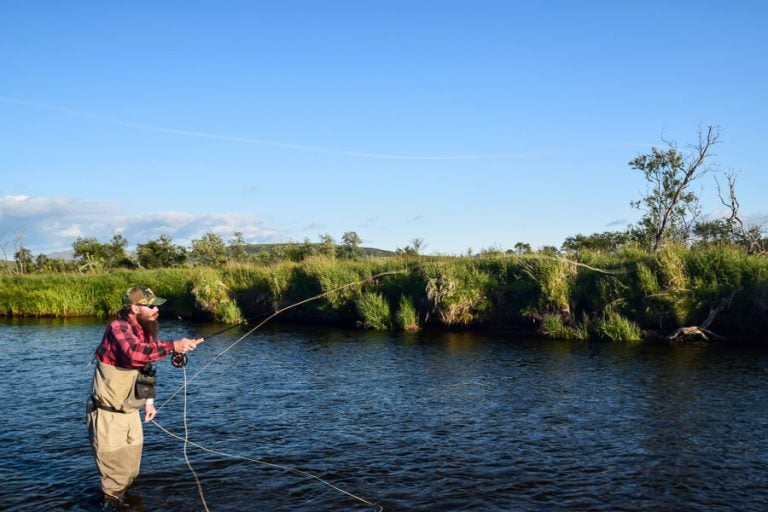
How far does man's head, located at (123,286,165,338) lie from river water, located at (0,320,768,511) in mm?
2142

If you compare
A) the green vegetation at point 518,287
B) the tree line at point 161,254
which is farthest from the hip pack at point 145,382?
the tree line at point 161,254

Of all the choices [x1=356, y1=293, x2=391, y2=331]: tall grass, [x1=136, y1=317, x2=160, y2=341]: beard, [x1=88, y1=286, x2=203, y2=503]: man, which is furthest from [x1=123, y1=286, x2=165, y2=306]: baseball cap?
[x1=356, y1=293, x2=391, y2=331]: tall grass

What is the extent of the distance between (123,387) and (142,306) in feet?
3.09

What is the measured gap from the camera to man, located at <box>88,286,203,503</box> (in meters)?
7.37

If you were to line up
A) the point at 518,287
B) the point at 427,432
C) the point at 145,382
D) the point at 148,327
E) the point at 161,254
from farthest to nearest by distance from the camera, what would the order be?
the point at 161,254, the point at 518,287, the point at 427,432, the point at 148,327, the point at 145,382

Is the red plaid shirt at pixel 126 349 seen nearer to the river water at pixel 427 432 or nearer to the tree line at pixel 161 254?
the river water at pixel 427 432

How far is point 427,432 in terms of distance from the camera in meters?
10.5

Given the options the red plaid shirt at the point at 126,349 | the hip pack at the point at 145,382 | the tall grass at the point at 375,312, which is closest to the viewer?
the red plaid shirt at the point at 126,349

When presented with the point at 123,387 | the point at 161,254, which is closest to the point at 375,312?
the point at 123,387

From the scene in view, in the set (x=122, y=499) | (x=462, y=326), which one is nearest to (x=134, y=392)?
(x=122, y=499)

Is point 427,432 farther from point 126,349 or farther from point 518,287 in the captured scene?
point 518,287

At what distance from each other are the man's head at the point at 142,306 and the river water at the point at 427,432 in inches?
84.3

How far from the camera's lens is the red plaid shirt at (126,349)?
7.28 m

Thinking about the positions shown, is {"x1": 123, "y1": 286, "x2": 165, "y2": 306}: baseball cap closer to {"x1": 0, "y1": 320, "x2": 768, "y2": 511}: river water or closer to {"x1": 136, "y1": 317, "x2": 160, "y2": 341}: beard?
{"x1": 136, "y1": 317, "x2": 160, "y2": 341}: beard
